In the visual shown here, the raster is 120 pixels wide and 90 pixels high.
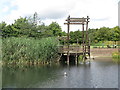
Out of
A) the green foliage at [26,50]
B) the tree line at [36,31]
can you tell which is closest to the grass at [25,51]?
the green foliage at [26,50]

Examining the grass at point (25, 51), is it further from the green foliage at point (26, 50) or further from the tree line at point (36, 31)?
the tree line at point (36, 31)

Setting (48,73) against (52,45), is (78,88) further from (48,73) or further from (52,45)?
(52,45)

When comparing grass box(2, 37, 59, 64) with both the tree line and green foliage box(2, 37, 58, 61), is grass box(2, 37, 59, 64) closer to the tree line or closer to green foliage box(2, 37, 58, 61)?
green foliage box(2, 37, 58, 61)

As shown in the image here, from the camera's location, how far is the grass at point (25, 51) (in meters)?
30.8

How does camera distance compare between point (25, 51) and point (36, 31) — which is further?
point (36, 31)

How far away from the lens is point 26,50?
101 feet

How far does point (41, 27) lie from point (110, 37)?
2041cm

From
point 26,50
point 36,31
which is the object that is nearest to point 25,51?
point 26,50

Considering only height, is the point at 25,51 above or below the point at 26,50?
below

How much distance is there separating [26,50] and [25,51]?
0.74 feet

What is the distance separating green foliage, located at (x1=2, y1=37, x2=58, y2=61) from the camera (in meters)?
30.8

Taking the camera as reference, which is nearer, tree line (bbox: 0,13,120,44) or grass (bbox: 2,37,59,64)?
grass (bbox: 2,37,59,64)

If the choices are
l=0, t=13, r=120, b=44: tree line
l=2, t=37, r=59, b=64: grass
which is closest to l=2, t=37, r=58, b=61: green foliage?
l=2, t=37, r=59, b=64: grass

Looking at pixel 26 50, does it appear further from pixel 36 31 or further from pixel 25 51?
pixel 36 31
